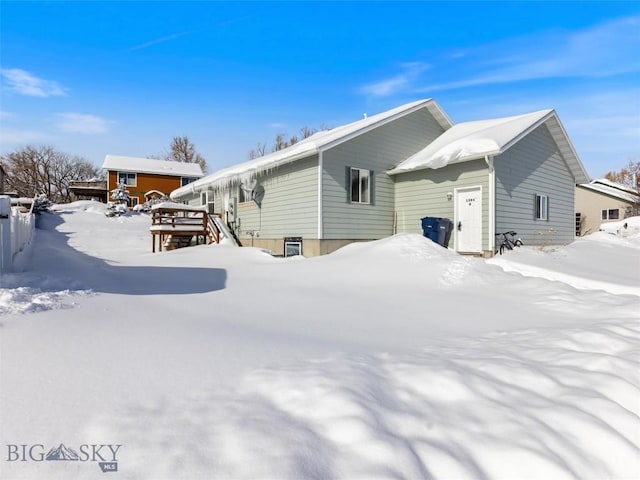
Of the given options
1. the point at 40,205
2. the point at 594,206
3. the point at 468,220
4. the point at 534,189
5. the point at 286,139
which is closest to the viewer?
the point at 468,220

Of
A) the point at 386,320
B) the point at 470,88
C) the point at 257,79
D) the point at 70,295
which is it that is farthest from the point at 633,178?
the point at 70,295

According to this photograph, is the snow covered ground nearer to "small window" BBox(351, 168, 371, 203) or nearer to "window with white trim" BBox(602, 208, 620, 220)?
"small window" BBox(351, 168, 371, 203)

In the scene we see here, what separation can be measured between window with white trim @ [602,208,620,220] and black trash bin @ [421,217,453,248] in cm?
2259

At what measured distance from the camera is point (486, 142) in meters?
10.2

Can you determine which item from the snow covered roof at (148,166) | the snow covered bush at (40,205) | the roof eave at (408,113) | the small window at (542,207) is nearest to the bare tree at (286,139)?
the snow covered roof at (148,166)

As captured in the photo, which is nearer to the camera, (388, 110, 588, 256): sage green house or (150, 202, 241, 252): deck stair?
(388, 110, 588, 256): sage green house

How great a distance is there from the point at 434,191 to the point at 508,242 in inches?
109

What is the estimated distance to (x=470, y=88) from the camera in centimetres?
1658

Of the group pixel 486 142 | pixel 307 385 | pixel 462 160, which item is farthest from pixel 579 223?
pixel 307 385

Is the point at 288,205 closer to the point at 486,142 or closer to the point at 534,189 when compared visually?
the point at 486,142

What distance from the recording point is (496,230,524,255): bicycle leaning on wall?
10413mm

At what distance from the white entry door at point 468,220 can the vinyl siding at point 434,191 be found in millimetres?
135

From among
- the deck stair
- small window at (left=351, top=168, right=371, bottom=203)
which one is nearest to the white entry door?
small window at (left=351, top=168, right=371, bottom=203)

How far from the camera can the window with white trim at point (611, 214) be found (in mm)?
→ 25359
